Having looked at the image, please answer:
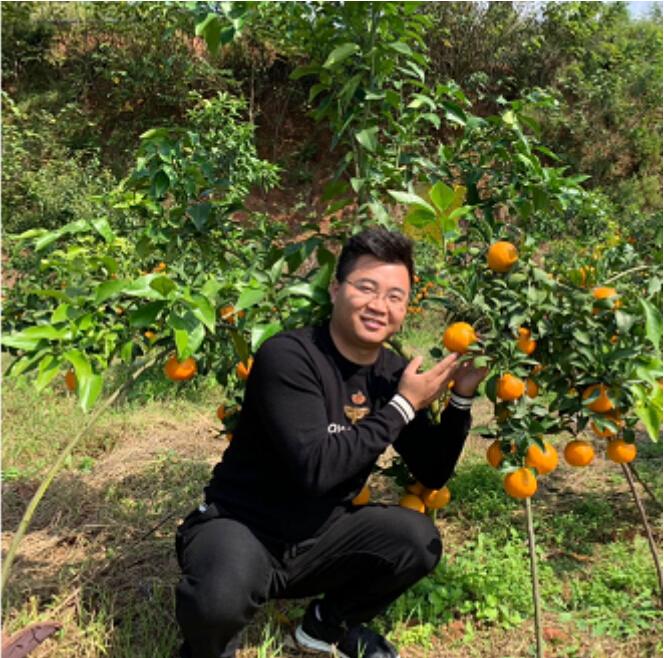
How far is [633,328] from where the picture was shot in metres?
1.24

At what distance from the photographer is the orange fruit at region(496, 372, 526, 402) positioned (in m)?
1.24

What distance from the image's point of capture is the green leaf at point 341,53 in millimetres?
1439

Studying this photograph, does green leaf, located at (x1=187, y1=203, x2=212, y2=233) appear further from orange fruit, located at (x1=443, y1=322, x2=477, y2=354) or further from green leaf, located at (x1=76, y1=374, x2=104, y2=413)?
orange fruit, located at (x1=443, y1=322, x2=477, y2=354)

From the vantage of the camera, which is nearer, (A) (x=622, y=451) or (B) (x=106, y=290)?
(B) (x=106, y=290)

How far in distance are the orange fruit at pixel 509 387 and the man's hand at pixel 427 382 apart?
0.47ft

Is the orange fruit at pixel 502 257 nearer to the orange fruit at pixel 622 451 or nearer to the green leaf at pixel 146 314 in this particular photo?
the orange fruit at pixel 622 451

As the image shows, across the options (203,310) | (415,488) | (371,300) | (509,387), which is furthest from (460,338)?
(415,488)

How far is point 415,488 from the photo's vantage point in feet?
6.08

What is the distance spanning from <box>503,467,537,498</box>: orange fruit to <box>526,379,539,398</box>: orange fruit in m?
0.16

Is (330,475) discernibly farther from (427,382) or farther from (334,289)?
(334,289)

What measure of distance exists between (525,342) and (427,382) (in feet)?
0.75

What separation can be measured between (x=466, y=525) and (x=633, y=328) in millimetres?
1313

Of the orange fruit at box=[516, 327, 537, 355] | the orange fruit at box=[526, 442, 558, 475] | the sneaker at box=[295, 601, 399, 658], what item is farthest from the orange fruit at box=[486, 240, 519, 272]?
the sneaker at box=[295, 601, 399, 658]

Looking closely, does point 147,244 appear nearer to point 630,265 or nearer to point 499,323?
point 499,323
